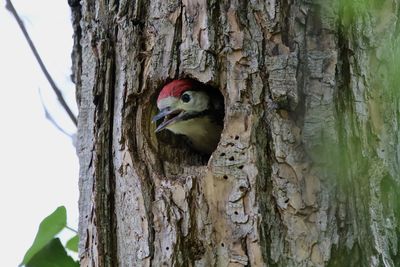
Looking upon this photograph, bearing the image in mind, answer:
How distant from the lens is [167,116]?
3.21m

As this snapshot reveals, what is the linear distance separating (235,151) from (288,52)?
0.38 meters

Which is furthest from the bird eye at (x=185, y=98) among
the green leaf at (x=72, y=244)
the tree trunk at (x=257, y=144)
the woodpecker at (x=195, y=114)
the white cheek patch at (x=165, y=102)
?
the green leaf at (x=72, y=244)

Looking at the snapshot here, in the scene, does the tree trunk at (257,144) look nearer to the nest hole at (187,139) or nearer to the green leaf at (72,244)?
the nest hole at (187,139)

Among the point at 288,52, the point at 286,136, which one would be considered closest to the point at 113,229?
the point at 286,136

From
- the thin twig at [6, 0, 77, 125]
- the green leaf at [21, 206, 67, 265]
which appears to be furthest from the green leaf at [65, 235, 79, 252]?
the thin twig at [6, 0, 77, 125]

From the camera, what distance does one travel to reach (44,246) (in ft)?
9.32

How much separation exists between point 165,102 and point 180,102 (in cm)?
23

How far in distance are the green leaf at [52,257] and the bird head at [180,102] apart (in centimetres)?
58

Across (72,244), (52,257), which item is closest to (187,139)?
(72,244)

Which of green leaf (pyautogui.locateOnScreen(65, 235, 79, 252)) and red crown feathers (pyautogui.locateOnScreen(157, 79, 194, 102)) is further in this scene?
green leaf (pyautogui.locateOnScreen(65, 235, 79, 252))

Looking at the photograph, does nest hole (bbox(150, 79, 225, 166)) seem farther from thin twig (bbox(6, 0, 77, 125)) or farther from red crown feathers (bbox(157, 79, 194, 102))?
thin twig (bbox(6, 0, 77, 125))

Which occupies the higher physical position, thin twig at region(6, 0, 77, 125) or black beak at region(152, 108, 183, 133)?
thin twig at region(6, 0, 77, 125)

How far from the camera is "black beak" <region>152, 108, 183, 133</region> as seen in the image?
9.70ft

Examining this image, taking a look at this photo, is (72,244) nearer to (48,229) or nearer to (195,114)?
(48,229)
